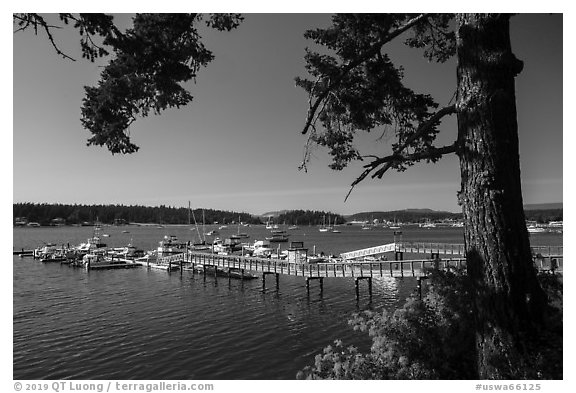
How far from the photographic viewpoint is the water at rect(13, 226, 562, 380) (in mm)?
14500

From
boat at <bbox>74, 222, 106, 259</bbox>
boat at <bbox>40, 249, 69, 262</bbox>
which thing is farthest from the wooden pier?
boat at <bbox>74, 222, 106, 259</bbox>

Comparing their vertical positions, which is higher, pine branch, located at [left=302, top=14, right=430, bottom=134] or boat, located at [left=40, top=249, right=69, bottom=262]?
pine branch, located at [left=302, top=14, right=430, bottom=134]

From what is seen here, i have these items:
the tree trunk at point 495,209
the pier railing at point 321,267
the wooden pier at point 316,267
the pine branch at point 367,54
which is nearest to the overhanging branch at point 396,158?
the tree trunk at point 495,209

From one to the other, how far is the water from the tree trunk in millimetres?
10824

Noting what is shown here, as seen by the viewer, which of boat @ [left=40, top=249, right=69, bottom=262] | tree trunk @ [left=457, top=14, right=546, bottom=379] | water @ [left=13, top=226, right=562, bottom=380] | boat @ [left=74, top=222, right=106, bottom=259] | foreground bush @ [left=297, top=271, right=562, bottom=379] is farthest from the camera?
boat @ [left=74, top=222, right=106, bottom=259]

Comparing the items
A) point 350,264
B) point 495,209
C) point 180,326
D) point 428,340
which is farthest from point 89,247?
point 495,209

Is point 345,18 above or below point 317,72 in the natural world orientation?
above

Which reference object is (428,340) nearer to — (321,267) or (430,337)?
(430,337)

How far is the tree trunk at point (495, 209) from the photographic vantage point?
4.34 m

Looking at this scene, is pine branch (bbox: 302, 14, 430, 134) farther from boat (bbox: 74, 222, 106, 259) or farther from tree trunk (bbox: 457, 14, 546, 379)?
boat (bbox: 74, 222, 106, 259)

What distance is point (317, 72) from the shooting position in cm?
735
